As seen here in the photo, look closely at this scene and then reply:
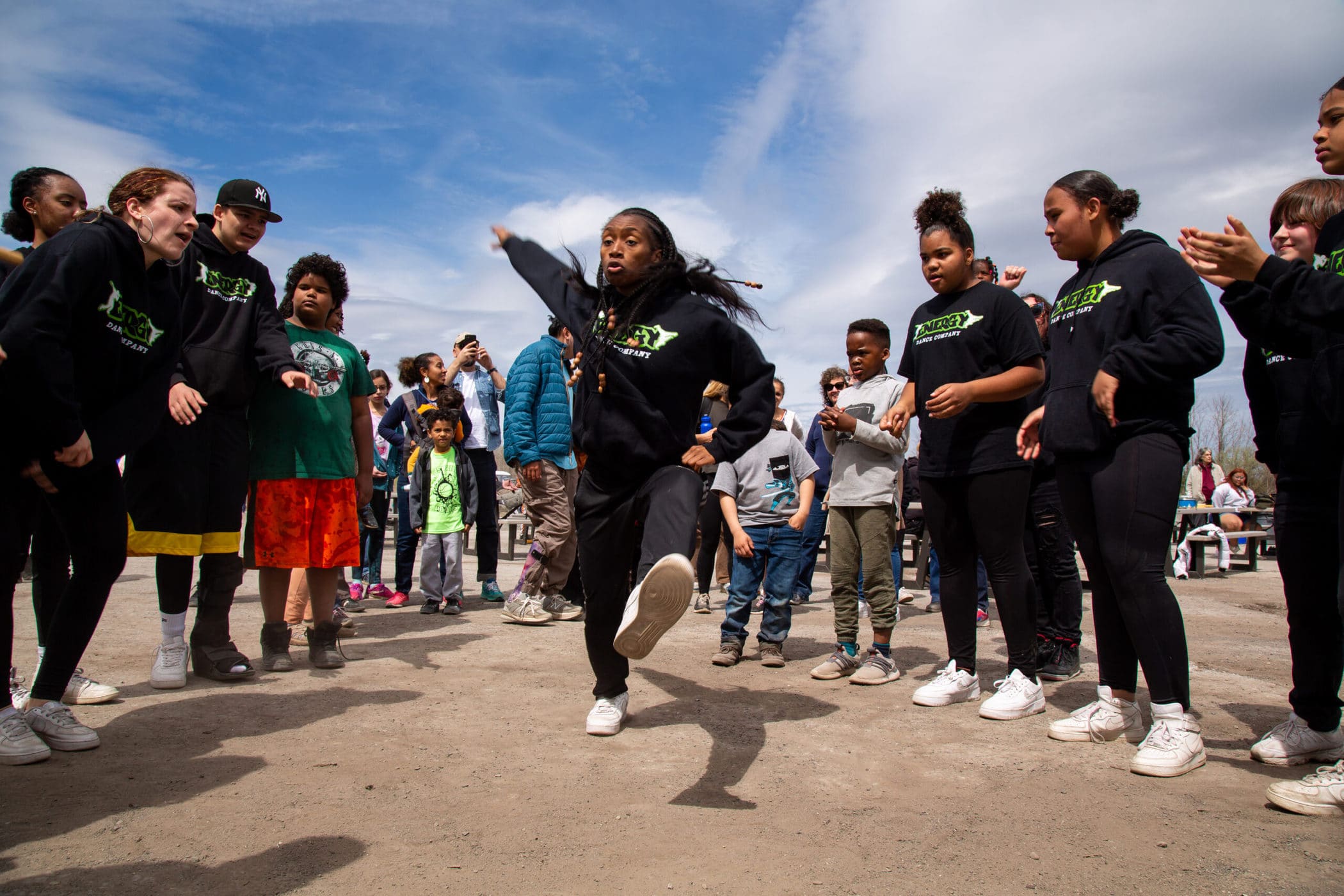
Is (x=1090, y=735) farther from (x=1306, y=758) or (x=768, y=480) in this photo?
(x=768, y=480)

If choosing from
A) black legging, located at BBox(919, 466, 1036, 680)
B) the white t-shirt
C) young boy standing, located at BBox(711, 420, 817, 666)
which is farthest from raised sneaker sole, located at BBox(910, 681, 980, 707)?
the white t-shirt

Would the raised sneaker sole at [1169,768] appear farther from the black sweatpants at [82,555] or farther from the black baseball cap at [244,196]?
the black baseball cap at [244,196]

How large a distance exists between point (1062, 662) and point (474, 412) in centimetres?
545

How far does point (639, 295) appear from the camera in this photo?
12.0 feet

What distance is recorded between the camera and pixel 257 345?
4.54 m

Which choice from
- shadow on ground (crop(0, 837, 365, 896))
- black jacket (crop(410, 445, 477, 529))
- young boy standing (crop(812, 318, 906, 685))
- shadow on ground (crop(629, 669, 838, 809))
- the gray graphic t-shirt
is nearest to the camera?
shadow on ground (crop(0, 837, 365, 896))

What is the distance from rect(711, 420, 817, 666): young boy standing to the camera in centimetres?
541

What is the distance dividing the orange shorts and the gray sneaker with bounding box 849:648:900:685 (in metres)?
2.87

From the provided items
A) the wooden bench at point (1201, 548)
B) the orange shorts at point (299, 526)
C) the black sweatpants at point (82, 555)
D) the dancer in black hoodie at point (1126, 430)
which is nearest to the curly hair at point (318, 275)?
the orange shorts at point (299, 526)

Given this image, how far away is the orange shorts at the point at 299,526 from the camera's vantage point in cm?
471

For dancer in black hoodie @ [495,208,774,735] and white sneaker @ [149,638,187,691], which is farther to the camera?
white sneaker @ [149,638,187,691]

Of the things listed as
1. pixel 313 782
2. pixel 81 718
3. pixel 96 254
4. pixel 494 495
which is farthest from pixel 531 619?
pixel 96 254

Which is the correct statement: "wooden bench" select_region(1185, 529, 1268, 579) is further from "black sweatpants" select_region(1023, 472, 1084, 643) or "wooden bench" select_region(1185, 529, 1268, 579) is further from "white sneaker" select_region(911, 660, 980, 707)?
"white sneaker" select_region(911, 660, 980, 707)

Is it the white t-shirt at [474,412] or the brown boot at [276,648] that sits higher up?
the white t-shirt at [474,412]
